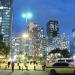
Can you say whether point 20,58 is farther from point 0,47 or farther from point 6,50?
point 0,47

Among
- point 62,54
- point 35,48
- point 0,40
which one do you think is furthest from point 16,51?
point 0,40

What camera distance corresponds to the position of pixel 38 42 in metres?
175

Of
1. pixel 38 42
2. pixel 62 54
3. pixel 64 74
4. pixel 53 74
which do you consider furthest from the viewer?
pixel 38 42

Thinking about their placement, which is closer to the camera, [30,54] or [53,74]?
[53,74]

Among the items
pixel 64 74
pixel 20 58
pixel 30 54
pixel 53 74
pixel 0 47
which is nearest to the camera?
pixel 53 74

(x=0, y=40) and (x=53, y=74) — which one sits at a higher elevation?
(x=0, y=40)

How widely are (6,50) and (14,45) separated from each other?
51696 millimetres

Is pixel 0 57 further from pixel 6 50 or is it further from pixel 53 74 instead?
pixel 53 74

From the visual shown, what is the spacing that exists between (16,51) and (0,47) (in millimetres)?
76653

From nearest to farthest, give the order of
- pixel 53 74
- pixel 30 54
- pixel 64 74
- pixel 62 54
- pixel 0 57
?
pixel 53 74 → pixel 64 74 → pixel 0 57 → pixel 62 54 → pixel 30 54

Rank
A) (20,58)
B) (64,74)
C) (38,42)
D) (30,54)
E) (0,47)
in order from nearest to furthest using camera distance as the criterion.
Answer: (64,74) < (0,47) < (20,58) < (38,42) < (30,54)

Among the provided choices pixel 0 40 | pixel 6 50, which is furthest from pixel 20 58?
pixel 0 40

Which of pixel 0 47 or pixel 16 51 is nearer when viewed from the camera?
pixel 0 47

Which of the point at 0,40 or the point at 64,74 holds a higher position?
the point at 0,40
